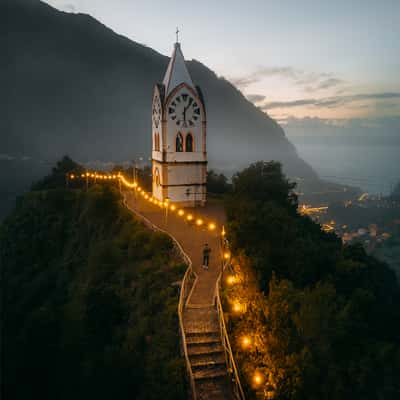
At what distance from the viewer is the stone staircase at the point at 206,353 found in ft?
31.9

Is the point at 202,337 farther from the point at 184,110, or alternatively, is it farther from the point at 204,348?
the point at 184,110

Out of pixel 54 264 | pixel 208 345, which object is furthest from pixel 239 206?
pixel 54 264

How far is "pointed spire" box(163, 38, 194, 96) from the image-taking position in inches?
1075

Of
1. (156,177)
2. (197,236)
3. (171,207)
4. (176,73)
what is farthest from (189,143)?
(197,236)

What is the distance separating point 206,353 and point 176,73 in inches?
900

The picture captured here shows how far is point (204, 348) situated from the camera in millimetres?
10930

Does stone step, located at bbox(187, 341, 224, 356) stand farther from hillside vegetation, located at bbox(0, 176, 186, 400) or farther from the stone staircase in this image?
hillside vegetation, located at bbox(0, 176, 186, 400)

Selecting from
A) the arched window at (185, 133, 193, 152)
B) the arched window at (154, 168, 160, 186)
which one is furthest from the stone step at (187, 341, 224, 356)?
the arched window at (154, 168, 160, 186)

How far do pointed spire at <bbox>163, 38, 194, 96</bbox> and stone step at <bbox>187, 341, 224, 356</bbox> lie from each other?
2105cm

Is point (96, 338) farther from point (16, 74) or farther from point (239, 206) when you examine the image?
point (16, 74)

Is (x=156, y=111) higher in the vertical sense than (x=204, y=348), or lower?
higher

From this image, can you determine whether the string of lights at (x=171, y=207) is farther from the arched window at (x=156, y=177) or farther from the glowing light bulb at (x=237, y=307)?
the glowing light bulb at (x=237, y=307)

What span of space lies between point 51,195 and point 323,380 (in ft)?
101

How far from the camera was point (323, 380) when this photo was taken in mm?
9992
